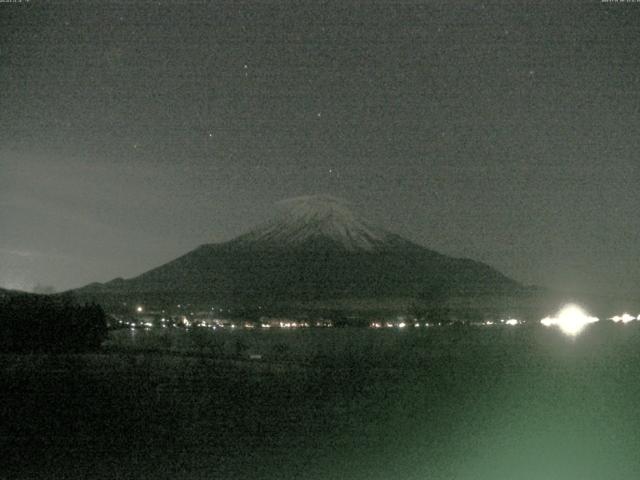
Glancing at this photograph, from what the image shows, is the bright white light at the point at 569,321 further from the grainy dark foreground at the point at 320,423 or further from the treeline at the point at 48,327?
the grainy dark foreground at the point at 320,423

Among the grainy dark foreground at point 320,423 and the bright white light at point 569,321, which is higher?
the bright white light at point 569,321

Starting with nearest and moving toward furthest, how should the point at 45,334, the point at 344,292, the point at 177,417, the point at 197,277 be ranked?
the point at 177,417 < the point at 45,334 < the point at 344,292 < the point at 197,277

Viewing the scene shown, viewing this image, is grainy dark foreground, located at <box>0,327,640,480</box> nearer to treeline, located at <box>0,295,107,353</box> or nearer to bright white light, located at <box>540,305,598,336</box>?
treeline, located at <box>0,295,107,353</box>

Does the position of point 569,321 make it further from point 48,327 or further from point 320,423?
point 320,423

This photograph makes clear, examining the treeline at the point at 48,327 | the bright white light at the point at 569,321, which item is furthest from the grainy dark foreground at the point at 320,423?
the bright white light at the point at 569,321

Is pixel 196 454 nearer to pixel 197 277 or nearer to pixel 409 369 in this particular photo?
pixel 409 369

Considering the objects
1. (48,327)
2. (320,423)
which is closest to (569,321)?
(48,327)

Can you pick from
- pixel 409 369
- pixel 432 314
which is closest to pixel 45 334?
pixel 409 369

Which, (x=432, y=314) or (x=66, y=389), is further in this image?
(x=432, y=314)
